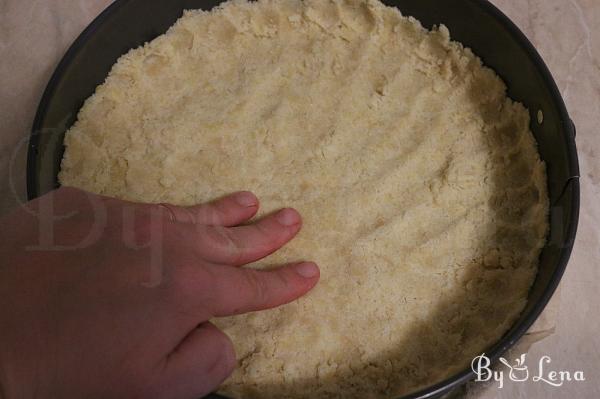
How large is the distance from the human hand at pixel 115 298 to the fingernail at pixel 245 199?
3.8 inches

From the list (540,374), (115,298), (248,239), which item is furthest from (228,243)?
(540,374)

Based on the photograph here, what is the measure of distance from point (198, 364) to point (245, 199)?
0.33 meters

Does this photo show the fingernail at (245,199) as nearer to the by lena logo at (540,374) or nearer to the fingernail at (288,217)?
the fingernail at (288,217)

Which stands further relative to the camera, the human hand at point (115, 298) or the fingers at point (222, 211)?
the fingers at point (222, 211)

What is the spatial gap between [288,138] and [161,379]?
1.74 ft

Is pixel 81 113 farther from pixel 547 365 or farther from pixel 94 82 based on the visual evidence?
pixel 547 365

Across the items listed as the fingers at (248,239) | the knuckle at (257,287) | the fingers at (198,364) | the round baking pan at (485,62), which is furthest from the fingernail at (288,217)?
the round baking pan at (485,62)

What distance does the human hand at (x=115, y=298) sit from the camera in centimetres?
64

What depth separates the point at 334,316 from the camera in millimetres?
887

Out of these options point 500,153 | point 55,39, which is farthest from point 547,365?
point 55,39

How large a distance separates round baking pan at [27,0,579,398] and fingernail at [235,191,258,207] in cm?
34

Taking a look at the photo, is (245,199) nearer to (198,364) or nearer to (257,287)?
(257,287)

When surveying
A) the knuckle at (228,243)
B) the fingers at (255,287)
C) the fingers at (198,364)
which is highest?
the knuckle at (228,243)

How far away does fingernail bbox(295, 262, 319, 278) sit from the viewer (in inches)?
34.6
